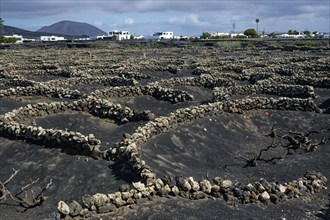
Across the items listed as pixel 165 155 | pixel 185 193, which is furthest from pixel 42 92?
pixel 185 193

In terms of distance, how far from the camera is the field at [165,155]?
39.7 feet

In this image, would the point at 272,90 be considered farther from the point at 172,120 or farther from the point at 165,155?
the point at 165,155

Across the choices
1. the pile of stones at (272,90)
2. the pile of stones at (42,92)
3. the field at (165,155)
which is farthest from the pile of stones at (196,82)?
the pile of stones at (42,92)

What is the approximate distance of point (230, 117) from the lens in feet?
74.7

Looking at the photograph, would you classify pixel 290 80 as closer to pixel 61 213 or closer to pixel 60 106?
pixel 60 106

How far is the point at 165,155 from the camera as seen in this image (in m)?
17.0

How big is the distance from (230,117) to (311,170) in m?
6.64

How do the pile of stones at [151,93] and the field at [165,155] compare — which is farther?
the pile of stones at [151,93]

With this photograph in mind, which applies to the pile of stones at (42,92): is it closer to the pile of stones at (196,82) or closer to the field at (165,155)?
the field at (165,155)

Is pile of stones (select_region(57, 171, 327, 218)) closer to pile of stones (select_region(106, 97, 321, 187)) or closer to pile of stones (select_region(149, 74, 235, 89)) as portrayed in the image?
pile of stones (select_region(106, 97, 321, 187))

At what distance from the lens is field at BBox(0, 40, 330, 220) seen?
39.7ft

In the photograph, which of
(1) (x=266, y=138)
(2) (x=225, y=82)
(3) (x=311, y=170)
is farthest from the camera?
(2) (x=225, y=82)

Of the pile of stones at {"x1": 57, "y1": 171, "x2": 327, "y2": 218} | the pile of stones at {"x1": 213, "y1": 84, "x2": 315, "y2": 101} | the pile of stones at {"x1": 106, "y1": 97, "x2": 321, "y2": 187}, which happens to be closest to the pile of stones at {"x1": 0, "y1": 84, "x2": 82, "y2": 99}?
the pile of stones at {"x1": 213, "y1": 84, "x2": 315, "y2": 101}

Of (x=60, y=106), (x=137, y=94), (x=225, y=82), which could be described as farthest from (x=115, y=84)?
(x=60, y=106)
